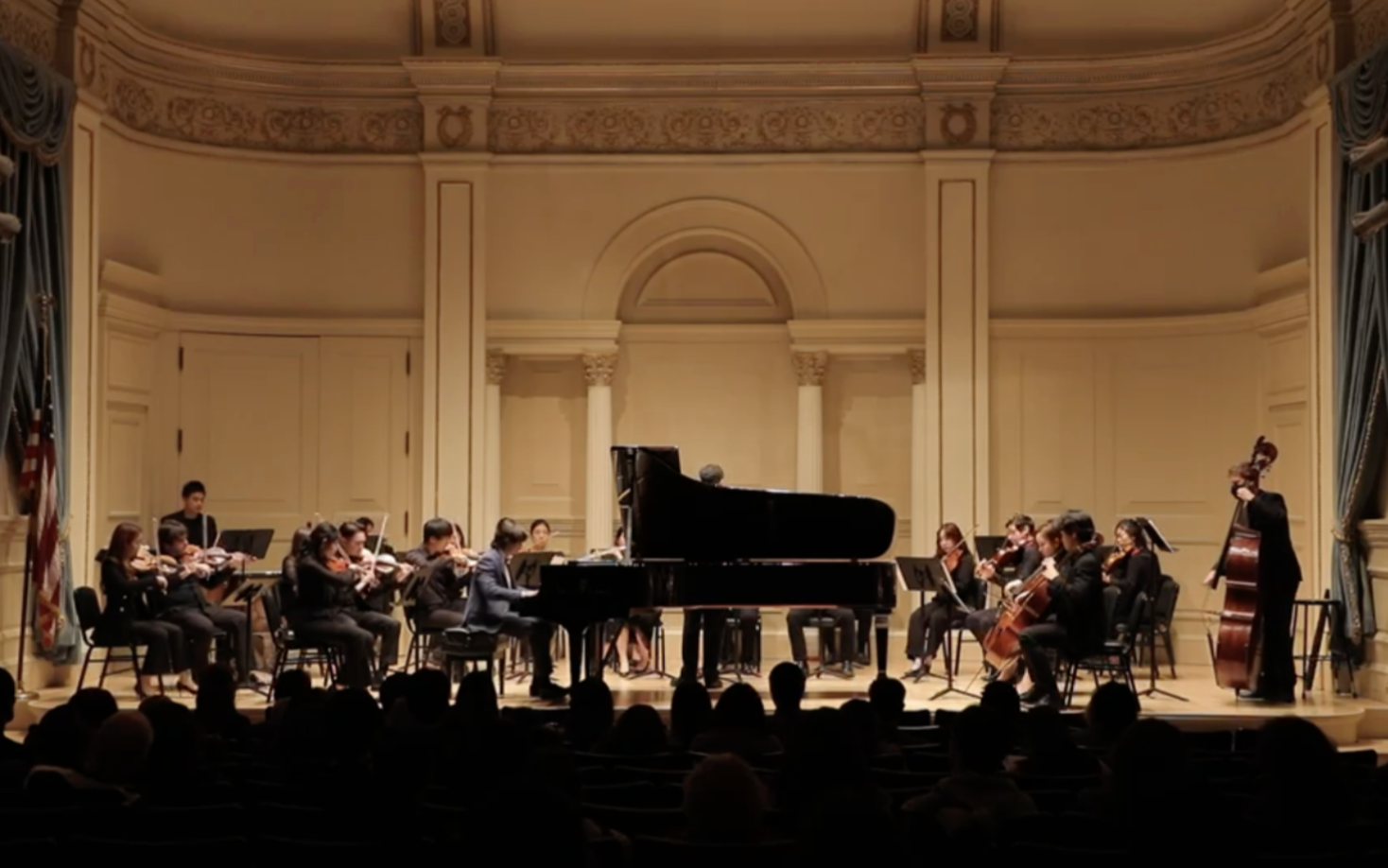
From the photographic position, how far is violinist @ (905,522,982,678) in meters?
10.3

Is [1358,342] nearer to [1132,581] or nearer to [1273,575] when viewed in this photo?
[1273,575]

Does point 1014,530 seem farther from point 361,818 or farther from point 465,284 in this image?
point 361,818

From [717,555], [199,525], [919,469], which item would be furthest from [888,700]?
[919,469]

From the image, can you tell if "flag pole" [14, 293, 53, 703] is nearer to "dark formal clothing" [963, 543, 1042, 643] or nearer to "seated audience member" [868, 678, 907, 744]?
"seated audience member" [868, 678, 907, 744]

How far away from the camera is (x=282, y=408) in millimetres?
11953

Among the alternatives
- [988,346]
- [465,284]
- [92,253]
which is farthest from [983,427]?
[92,253]

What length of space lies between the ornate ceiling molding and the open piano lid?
405cm

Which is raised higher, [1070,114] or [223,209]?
[1070,114]

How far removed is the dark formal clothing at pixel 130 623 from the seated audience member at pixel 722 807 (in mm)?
6283

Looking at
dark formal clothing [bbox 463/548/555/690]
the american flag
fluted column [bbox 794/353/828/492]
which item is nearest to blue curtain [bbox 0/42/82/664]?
the american flag

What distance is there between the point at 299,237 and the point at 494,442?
2.10 m

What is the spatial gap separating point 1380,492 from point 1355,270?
1263 millimetres

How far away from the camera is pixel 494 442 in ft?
39.4

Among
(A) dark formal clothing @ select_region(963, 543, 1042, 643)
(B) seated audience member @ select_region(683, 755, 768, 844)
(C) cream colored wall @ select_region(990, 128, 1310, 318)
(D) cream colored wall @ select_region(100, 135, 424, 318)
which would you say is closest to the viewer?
(B) seated audience member @ select_region(683, 755, 768, 844)
